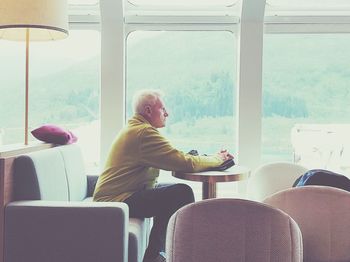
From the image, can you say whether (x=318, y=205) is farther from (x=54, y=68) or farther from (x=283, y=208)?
(x=54, y=68)

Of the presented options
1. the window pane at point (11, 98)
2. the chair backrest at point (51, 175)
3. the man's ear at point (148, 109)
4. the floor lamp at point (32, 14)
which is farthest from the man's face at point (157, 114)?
the window pane at point (11, 98)

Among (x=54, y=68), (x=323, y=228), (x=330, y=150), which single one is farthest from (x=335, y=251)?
(x=54, y=68)

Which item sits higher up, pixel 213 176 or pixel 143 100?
pixel 143 100

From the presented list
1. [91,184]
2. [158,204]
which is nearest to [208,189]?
[158,204]

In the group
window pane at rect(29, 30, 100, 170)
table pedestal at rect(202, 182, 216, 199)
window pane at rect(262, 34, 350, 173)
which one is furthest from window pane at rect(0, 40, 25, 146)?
window pane at rect(262, 34, 350, 173)

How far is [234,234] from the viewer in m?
1.59

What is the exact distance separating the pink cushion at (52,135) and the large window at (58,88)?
3.73 ft

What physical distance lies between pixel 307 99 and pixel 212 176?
2.15m

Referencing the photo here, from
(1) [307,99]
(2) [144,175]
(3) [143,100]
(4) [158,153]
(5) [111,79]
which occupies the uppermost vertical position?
(5) [111,79]

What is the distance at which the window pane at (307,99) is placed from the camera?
464 centimetres

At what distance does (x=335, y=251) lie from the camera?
1850 mm

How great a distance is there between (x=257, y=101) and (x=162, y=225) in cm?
201

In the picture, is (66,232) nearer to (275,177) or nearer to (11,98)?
(275,177)

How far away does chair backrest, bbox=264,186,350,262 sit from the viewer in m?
1.85
